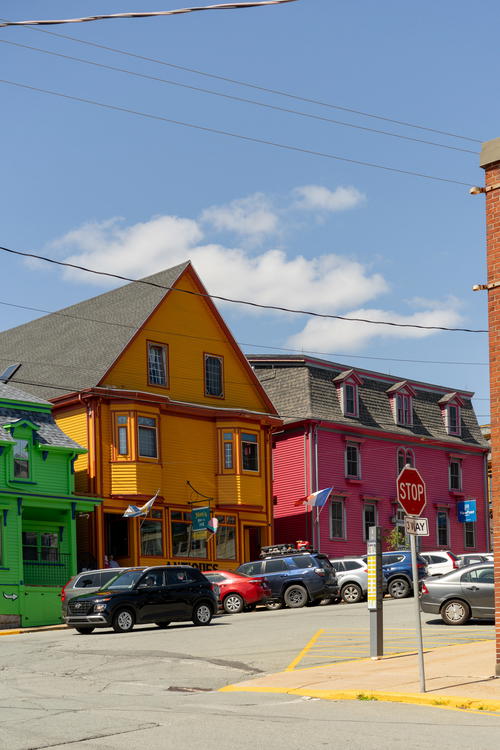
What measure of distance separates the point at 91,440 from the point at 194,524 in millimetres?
4971

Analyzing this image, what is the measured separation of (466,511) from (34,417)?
25.0 metres

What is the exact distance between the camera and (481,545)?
5759 centimetres

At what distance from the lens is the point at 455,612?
27047mm

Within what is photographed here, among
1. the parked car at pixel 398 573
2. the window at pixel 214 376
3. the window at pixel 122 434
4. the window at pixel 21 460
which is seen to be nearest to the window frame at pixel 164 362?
the window at pixel 214 376

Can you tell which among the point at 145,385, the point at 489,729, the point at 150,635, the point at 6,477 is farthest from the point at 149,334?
the point at 489,729

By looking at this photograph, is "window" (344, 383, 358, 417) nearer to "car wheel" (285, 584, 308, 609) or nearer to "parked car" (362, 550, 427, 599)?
"parked car" (362, 550, 427, 599)

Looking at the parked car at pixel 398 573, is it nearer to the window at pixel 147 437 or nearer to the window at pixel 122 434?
the window at pixel 147 437

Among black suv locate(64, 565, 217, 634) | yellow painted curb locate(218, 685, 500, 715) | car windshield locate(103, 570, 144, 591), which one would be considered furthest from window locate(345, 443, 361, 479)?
yellow painted curb locate(218, 685, 500, 715)

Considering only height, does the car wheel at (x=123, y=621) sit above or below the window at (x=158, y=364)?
below

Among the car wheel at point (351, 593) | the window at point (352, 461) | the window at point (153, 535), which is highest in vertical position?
the window at point (352, 461)

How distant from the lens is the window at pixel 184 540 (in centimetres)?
4344

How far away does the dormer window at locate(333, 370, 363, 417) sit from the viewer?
52.7 metres

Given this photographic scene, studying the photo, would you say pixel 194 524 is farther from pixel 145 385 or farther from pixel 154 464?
pixel 145 385

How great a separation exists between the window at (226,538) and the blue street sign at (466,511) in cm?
1542
